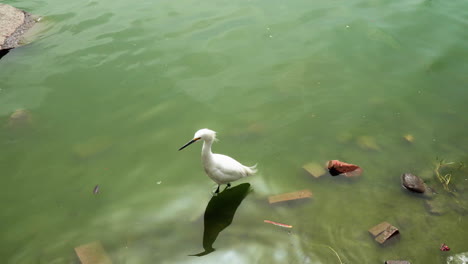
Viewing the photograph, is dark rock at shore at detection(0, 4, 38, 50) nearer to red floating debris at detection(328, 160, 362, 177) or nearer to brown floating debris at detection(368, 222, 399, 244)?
red floating debris at detection(328, 160, 362, 177)

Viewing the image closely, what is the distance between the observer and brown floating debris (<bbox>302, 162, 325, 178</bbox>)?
4.56 m

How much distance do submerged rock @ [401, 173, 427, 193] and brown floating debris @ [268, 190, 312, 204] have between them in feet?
3.70

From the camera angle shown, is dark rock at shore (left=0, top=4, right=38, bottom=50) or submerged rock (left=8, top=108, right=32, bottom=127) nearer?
submerged rock (left=8, top=108, right=32, bottom=127)

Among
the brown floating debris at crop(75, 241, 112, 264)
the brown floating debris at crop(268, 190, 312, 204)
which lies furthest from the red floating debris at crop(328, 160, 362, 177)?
the brown floating debris at crop(75, 241, 112, 264)

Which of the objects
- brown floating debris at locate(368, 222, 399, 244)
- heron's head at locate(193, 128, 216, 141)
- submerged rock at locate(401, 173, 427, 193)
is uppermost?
heron's head at locate(193, 128, 216, 141)

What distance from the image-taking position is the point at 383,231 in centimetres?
384

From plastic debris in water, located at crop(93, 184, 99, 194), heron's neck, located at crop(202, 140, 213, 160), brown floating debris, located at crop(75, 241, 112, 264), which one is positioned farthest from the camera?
plastic debris in water, located at crop(93, 184, 99, 194)

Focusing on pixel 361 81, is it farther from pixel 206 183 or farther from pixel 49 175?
pixel 49 175

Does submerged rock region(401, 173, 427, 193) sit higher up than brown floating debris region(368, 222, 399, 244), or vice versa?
submerged rock region(401, 173, 427, 193)

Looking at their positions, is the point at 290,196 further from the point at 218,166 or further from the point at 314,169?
the point at 218,166

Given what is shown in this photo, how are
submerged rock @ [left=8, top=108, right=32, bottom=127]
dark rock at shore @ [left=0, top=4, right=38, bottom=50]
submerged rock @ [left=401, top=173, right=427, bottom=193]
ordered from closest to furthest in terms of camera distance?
submerged rock @ [left=401, top=173, right=427, bottom=193], submerged rock @ [left=8, top=108, right=32, bottom=127], dark rock at shore @ [left=0, top=4, right=38, bottom=50]

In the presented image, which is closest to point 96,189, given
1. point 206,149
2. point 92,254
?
point 92,254

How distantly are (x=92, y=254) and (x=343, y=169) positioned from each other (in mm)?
2986

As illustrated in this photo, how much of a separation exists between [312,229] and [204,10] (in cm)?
587
